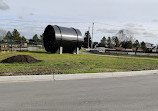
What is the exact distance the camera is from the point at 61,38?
2825cm

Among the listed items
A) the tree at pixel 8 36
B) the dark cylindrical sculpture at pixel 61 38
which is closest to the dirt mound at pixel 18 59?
the dark cylindrical sculpture at pixel 61 38

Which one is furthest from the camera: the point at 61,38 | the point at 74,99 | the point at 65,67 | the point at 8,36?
the point at 8,36

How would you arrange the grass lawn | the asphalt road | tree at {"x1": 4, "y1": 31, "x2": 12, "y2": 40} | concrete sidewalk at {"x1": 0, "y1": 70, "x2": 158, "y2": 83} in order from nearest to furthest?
the asphalt road
concrete sidewalk at {"x1": 0, "y1": 70, "x2": 158, "y2": 83}
the grass lawn
tree at {"x1": 4, "y1": 31, "x2": 12, "y2": 40}

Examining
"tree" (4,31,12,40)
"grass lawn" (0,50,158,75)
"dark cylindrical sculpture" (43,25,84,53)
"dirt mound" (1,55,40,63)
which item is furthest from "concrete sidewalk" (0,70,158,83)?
"tree" (4,31,12,40)

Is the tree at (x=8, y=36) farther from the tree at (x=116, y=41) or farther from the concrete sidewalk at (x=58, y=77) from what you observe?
the concrete sidewalk at (x=58, y=77)

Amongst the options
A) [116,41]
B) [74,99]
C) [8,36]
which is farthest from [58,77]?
[116,41]

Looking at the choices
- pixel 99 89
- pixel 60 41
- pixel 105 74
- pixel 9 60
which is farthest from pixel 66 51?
pixel 99 89

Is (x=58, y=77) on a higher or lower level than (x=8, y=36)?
lower

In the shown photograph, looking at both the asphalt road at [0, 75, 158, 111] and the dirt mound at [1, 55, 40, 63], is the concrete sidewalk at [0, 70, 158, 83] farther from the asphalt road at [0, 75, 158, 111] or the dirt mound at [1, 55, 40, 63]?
the dirt mound at [1, 55, 40, 63]

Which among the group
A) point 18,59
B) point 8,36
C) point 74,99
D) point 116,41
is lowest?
point 74,99

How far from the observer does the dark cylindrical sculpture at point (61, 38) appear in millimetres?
28141

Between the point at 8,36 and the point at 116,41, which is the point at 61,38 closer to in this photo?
the point at 8,36

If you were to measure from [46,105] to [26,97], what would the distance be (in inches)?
39.9

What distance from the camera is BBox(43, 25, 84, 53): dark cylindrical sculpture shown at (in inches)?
1108
